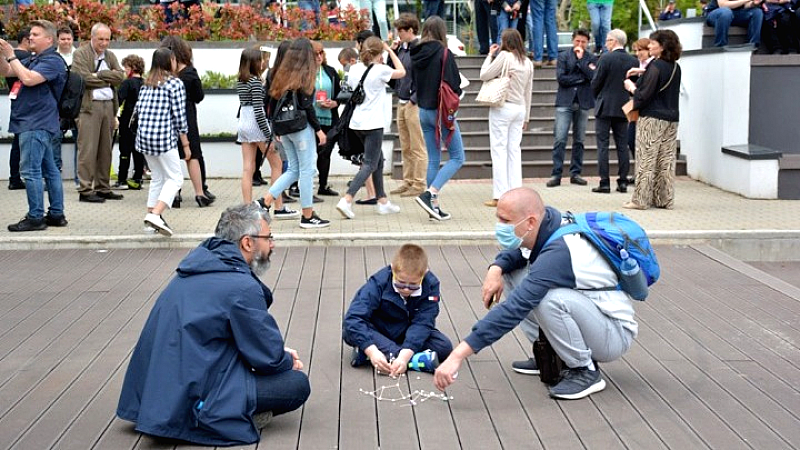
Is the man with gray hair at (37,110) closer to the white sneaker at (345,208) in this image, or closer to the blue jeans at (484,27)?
the white sneaker at (345,208)

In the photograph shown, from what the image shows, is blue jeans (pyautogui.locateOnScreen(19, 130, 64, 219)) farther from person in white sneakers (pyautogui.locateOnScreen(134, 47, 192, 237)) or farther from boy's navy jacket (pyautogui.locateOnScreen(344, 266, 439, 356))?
boy's navy jacket (pyautogui.locateOnScreen(344, 266, 439, 356))

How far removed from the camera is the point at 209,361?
5211mm

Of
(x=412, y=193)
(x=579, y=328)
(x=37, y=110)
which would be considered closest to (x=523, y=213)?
(x=579, y=328)

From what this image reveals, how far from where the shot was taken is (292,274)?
9508mm

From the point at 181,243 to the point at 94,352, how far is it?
3638 millimetres

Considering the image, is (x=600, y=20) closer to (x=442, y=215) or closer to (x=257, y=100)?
(x=442, y=215)

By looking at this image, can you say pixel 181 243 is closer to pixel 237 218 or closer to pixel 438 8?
pixel 237 218

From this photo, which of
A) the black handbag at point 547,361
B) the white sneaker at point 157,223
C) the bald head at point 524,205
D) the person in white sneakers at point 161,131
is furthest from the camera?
the person in white sneakers at point 161,131

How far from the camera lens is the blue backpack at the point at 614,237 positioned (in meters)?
5.85

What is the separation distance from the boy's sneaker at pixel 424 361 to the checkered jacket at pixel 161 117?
199 inches

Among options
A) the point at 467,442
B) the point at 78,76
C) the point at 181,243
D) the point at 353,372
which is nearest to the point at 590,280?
the point at 467,442

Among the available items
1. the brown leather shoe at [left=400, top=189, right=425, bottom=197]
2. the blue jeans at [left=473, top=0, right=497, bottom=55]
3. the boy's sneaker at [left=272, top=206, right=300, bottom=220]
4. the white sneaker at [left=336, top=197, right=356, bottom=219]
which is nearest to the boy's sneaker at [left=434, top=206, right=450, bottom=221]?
the white sneaker at [left=336, top=197, right=356, bottom=219]

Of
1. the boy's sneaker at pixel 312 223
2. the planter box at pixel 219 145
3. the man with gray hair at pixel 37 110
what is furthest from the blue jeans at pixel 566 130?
the man with gray hair at pixel 37 110

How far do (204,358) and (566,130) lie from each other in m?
9.77
